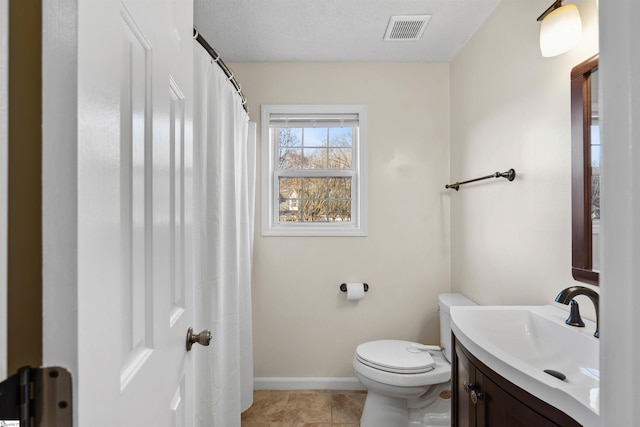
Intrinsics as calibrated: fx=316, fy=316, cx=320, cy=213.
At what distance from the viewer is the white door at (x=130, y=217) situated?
36cm

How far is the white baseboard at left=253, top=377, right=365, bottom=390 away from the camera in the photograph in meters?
2.25

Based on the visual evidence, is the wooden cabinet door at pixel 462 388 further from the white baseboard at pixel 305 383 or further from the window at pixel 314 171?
the window at pixel 314 171

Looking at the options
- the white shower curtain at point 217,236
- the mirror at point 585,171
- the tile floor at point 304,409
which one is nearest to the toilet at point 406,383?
the tile floor at point 304,409

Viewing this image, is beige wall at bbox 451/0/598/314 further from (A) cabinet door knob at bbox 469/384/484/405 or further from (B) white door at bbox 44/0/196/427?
(B) white door at bbox 44/0/196/427

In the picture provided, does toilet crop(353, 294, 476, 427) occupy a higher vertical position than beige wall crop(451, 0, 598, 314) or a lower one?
lower

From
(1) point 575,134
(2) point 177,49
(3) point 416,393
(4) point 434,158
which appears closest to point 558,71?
(1) point 575,134

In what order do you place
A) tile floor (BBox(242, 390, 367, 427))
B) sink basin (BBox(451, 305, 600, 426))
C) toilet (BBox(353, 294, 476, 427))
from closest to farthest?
1. sink basin (BBox(451, 305, 600, 426))
2. toilet (BBox(353, 294, 476, 427))
3. tile floor (BBox(242, 390, 367, 427))

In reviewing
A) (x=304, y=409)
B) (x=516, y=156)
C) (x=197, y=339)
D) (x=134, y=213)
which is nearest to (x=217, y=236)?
(x=197, y=339)

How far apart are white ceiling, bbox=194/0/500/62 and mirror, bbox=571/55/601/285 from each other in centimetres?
83

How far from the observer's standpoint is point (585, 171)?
1.13m

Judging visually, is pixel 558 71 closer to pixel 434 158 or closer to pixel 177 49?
pixel 434 158

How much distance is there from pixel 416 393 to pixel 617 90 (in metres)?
1.73

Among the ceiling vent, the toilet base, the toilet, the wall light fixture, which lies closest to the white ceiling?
the ceiling vent

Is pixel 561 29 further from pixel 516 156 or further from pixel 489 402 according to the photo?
pixel 489 402
